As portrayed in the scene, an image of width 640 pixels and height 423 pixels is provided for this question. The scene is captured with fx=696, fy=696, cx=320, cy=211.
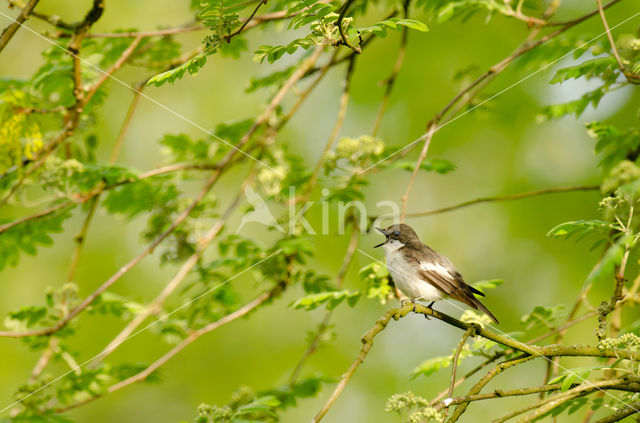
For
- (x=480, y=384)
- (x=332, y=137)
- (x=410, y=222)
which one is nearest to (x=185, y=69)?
(x=480, y=384)

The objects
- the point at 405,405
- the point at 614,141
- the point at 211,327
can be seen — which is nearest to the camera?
the point at 405,405

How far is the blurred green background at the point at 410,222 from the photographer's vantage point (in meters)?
8.17

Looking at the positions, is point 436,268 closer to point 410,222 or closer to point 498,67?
point 498,67

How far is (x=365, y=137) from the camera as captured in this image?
180 inches

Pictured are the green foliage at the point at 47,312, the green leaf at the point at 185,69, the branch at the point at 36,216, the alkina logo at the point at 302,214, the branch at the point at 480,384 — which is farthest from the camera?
the alkina logo at the point at 302,214

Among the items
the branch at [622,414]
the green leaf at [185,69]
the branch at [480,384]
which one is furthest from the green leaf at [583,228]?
the green leaf at [185,69]

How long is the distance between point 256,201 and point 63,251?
16.7 feet

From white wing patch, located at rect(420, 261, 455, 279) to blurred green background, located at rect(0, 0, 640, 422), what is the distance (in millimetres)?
3284

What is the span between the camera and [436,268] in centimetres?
464

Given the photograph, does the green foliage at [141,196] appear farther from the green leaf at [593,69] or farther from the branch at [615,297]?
the branch at [615,297]

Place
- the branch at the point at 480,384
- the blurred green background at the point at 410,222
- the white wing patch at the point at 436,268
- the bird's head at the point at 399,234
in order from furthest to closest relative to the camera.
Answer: the blurred green background at the point at 410,222
the bird's head at the point at 399,234
the white wing patch at the point at 436,268
the branch at the point at 480,384

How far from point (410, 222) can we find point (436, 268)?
3650mm

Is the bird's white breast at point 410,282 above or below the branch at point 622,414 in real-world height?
above

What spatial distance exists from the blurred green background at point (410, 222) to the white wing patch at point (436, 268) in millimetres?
3284
